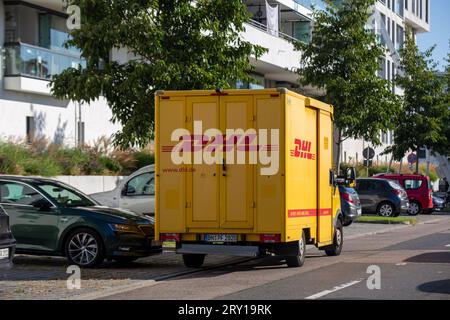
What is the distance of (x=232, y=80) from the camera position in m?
19.9

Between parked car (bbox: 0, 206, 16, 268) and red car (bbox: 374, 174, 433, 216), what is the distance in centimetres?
3001

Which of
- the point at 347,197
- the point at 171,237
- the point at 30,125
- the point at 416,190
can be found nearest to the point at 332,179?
the point at 171,237

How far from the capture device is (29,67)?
29.2 metres

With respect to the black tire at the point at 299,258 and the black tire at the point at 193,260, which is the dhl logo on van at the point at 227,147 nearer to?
the black tire at the point at 299,258

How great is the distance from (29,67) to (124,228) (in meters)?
15.1

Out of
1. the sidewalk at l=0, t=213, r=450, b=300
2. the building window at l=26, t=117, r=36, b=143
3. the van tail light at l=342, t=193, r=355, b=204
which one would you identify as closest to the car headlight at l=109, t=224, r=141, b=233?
the sidewalk at l=0, t=213, r=450, b=300

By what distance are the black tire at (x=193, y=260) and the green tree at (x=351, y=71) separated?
13.7 m

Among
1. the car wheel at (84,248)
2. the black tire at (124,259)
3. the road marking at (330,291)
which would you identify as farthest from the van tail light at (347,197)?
the road marking at (330,291)

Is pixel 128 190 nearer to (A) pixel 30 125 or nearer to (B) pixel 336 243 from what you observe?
(B) pixel 336 243

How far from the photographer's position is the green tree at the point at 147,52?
1867 cm

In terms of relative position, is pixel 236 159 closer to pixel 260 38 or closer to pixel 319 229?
pixel 319 229

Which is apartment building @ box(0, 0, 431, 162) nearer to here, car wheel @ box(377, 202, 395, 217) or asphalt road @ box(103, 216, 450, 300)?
asphalt road @ box(103, 216, 450, 300)
